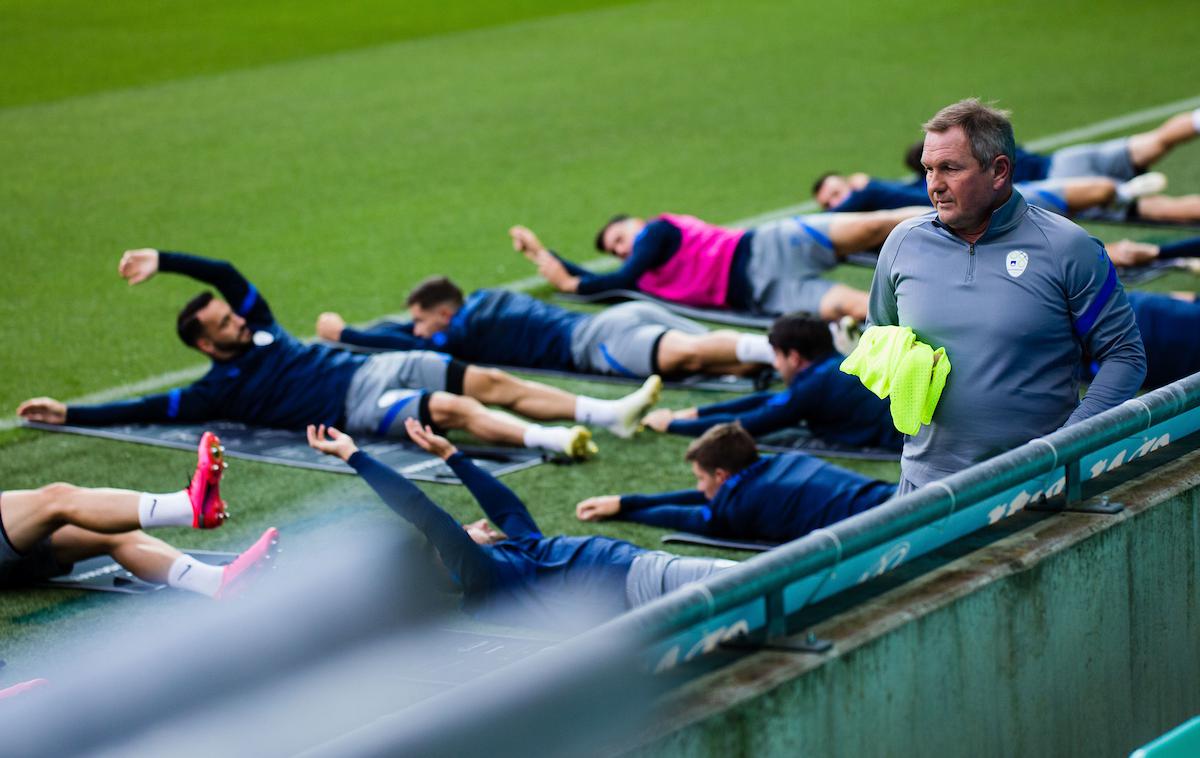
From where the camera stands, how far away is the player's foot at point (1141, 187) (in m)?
11.5

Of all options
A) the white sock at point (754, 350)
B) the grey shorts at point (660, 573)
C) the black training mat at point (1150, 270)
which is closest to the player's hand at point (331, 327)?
the white sock at point (754, 350)

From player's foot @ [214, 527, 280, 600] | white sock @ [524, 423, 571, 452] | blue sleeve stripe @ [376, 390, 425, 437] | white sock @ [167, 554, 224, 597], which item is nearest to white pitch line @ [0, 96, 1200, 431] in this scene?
blue sleeve stripe @ [376, 390, 425, 437]

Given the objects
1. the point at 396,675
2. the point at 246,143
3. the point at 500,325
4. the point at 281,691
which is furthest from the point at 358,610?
the point at 246,143

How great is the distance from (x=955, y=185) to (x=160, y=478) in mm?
4579

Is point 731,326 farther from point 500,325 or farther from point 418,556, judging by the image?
point 418,556

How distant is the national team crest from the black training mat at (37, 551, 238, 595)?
352cm

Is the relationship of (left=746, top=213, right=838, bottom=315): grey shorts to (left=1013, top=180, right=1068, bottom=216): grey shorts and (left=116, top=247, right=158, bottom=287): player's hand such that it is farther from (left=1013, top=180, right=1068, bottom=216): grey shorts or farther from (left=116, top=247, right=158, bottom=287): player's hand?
(left=116, top=247, right=158, bottom=287): player's hand

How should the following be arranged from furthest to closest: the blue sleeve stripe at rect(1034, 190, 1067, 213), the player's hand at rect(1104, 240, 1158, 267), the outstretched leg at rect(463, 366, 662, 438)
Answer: the blue sleeve stripe at rect(1034, 190, 1067, 213) < the player's hand at rect(1104, 240, 1158, 267) < the outstretched leg at rect(463, 366, 662, 438)

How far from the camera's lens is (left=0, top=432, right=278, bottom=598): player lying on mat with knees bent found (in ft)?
20.3

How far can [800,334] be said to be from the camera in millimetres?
7398

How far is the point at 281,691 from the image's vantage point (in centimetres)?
447

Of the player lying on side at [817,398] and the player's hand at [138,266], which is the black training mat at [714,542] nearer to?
the player lying on side at [817,398]

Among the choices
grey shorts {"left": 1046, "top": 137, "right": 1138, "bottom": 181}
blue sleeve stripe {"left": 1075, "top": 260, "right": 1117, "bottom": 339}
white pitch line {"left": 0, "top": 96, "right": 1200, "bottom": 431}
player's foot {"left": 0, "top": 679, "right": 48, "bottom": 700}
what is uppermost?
blue sleeve stripe {"left": 1075, "top": 260, "right": 1117, "bottom": 339}

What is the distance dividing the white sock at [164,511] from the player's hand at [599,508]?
1519mm
